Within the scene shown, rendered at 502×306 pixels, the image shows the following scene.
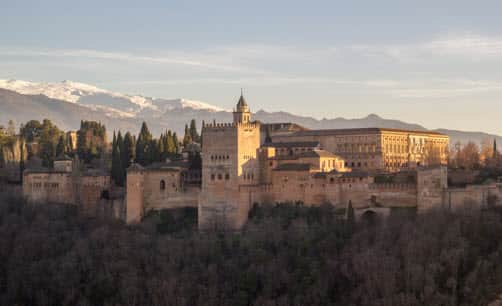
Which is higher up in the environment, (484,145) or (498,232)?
(484,145)

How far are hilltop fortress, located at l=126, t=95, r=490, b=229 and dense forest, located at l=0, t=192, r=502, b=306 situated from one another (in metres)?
0.81

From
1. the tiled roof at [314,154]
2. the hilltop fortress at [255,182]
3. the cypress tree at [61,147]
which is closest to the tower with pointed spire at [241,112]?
the hilltop fortress at [255,182]

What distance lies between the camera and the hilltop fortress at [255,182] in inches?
1586

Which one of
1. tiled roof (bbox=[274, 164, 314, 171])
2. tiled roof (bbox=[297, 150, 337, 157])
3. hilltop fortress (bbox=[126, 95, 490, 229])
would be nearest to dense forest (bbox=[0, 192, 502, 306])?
hilltop fortress (bbox=[126, 95, 490, 229])

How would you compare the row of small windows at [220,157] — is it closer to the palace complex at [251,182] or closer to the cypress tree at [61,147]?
the palace complex at [251,182]

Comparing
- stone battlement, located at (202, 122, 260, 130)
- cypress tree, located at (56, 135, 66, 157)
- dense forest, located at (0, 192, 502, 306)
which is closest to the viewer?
dense forest, located at (0, 192, 502, 306)

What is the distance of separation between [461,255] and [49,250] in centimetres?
1932

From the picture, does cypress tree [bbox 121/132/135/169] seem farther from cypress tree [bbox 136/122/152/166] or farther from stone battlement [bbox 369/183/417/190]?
stone battlement [bbox 369/183/417/190]

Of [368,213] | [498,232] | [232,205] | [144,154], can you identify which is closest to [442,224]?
[498,232]

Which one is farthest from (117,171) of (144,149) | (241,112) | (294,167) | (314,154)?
(314,154)

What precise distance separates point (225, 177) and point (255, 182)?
71.0 inches

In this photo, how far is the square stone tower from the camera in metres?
41.4

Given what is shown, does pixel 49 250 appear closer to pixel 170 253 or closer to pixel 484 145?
pixel 170 253

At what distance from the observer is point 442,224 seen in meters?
36.7
